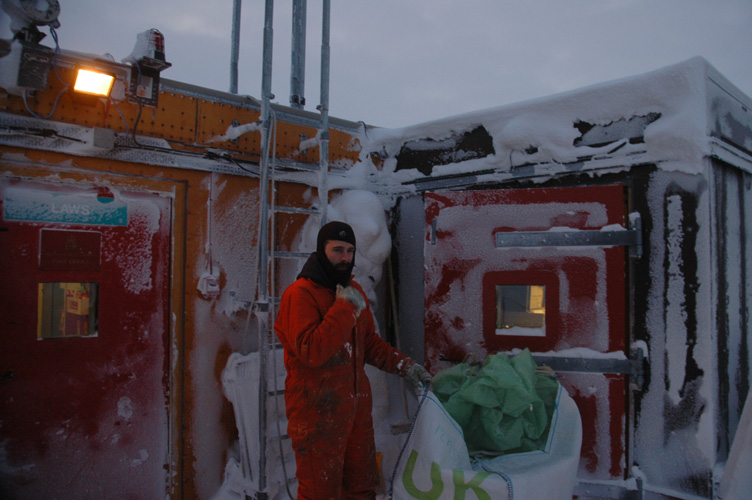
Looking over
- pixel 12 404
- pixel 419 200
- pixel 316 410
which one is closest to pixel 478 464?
pixel 316 410

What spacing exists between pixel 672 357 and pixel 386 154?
2.55m

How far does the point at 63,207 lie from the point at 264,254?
1191mm

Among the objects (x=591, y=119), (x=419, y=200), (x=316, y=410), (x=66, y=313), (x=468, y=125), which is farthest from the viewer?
(x=419, y=200)

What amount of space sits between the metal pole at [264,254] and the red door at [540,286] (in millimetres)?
1206

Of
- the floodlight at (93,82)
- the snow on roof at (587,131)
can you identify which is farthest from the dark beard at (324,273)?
the floodlight at (93,82)

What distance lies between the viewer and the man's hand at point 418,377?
2.71 m

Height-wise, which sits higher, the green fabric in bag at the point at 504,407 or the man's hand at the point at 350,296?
the man's hand at the point at 350,296

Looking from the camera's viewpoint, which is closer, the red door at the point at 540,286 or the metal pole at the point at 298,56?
the red door at the point at 540,286

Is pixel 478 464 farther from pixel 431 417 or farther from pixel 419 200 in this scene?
pixel 419 200

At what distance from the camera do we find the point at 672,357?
2826 millimetres

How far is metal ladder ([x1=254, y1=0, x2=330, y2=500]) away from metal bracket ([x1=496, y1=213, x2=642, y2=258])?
133cm

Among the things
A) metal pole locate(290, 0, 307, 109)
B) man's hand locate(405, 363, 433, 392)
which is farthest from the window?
metal pole locate(290, 0, 307, 109)

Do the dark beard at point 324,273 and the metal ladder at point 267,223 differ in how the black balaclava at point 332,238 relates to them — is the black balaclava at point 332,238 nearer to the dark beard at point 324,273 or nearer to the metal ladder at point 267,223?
the dark beard at point 324,273

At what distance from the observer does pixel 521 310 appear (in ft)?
10.6
